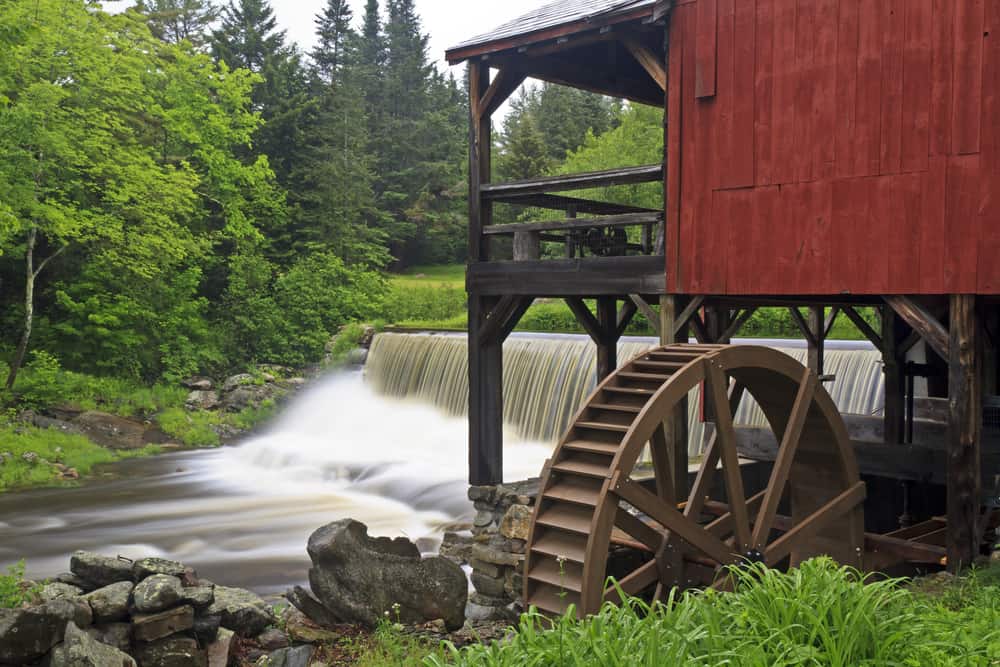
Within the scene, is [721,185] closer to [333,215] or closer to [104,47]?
[104,47]

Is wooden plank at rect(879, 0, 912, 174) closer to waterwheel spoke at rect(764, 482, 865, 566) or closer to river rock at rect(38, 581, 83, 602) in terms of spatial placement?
waterwheel spoke at rect(764, 482, 865, 566)

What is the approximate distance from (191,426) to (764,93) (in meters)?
18.1

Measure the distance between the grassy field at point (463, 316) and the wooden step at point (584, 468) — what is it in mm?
17348

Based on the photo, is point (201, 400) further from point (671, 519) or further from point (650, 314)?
point (671, 519)

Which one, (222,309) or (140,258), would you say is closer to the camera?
(140,258)

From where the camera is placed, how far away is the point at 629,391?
7.52 meters

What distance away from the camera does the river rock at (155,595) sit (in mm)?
8109

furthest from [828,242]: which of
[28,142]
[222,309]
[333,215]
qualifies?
[333,215]

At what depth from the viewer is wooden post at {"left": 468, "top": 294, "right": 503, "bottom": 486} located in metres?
11.1

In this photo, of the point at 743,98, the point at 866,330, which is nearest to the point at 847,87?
the point at 743,98

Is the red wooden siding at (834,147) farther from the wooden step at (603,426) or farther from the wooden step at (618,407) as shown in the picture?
the wooden step at (603,426)

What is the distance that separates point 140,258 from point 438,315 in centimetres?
1109

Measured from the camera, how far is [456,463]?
59.2 feet

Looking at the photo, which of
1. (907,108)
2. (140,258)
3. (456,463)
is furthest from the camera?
(140,258)
